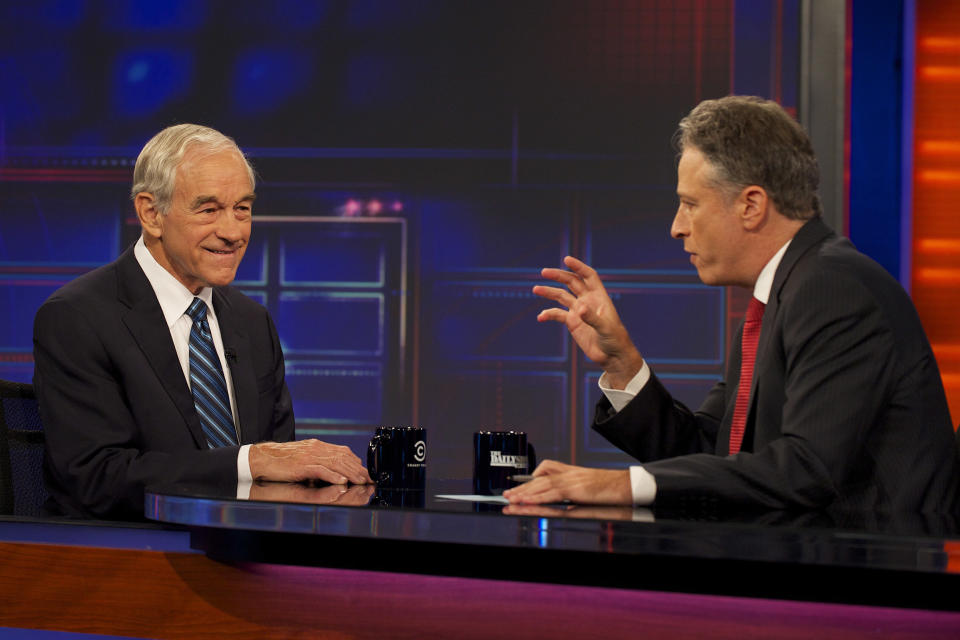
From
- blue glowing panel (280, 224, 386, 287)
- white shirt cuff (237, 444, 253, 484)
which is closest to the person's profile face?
white shirt cuff (237, 444, 253, 484)

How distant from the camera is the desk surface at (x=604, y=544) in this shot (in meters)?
1.18

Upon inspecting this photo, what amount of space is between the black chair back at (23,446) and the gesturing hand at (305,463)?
530 millimetres

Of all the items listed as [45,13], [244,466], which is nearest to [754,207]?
[244,466]

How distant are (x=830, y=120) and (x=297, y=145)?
203 centimetres

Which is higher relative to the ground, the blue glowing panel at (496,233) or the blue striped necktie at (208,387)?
the blue glowing panel at (496,233)

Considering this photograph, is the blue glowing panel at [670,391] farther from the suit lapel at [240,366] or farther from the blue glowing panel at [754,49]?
the suit lapel at [240,366]

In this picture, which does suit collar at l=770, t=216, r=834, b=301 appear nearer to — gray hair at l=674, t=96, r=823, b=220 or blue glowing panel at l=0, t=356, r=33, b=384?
gray hair at l=674, t=96, r=823, b=220

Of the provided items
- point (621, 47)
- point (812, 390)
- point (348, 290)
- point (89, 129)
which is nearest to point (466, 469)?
point (348, 290)

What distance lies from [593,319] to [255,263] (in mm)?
2341

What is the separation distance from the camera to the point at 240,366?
7.93ft

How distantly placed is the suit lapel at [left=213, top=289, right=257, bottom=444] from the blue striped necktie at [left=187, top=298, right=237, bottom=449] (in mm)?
73

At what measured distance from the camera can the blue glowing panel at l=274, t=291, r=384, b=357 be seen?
413 cm

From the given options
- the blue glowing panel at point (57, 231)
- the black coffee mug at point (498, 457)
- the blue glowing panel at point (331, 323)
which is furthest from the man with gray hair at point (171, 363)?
the blue glowing panel at point (57, 231)

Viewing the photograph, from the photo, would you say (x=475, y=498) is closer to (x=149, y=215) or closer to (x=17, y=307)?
(x=149, y=215)
